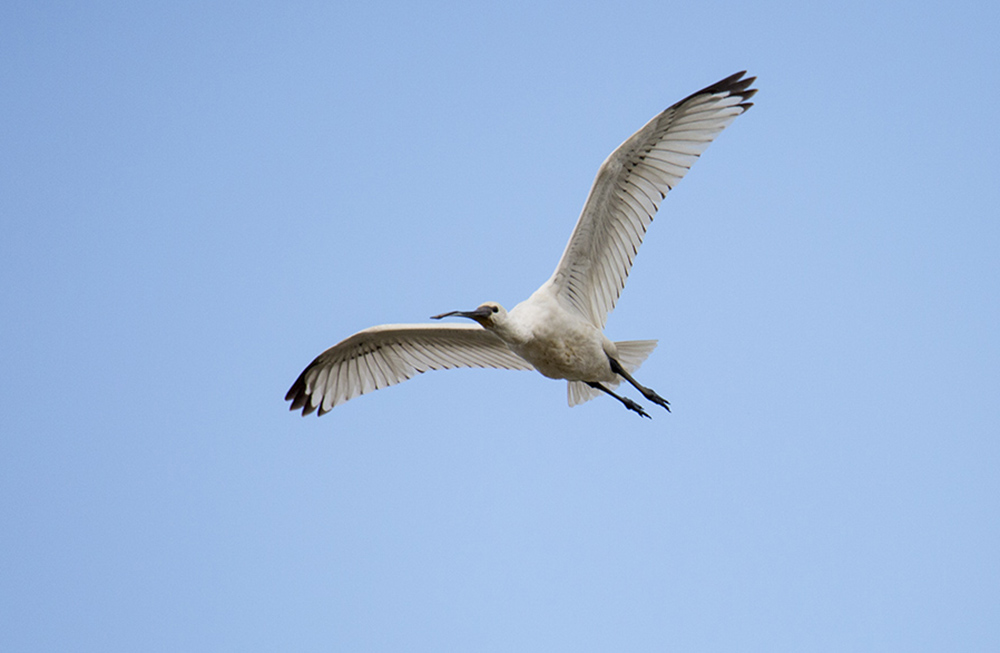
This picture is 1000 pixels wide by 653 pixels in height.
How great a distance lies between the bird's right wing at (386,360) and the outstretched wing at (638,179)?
1.26 meters

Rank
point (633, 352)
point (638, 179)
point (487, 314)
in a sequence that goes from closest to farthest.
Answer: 1. point (487, 314)
2. point (638, 179)
3. point (633, 352)

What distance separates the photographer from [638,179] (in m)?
10.1

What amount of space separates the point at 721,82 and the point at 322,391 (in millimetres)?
4624

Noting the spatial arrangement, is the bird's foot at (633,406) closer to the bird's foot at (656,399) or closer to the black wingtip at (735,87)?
the bird's foot at (656,399)

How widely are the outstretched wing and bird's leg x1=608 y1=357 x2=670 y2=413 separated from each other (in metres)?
0.63

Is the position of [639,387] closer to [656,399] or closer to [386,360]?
[656,399]

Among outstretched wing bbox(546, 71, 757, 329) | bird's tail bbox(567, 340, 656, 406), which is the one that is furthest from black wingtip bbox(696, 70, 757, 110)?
bird's tail bbox(567, 340, 656, 406)

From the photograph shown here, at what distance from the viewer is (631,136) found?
9859mm

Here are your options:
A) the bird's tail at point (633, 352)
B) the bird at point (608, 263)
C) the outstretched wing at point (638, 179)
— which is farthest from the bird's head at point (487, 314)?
the bird's tail at point (633, 352)

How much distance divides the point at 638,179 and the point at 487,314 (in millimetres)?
1679

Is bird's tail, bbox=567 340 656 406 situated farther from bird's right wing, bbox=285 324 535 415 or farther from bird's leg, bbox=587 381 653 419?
bird's right wing, bbox=285 324 535 415

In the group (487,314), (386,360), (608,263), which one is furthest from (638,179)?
(386,360)

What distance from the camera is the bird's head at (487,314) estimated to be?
9664 mm

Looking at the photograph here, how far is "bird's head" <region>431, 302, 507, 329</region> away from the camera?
966 cm
